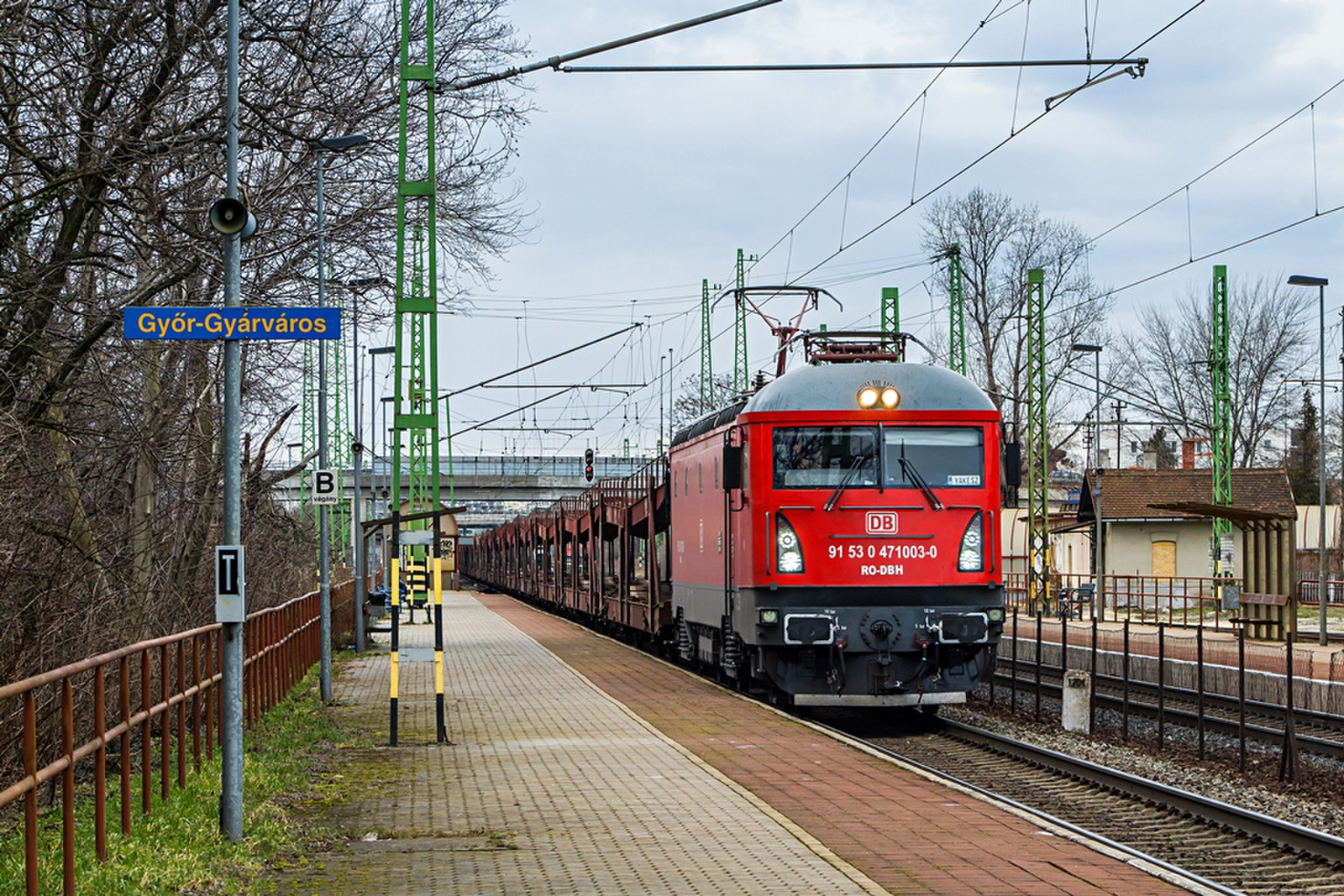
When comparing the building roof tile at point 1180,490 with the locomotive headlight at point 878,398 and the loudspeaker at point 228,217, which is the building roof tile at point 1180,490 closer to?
the locomotive headlight at point 878,398

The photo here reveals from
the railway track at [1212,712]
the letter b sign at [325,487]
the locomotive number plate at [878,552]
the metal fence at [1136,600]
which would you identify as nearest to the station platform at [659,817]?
the locomotive number plate at [878,552]

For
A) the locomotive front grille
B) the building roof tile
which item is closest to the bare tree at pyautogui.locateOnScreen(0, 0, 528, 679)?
the locomotive front grille

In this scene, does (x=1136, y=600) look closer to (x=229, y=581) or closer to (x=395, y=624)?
(x=395, y=624)

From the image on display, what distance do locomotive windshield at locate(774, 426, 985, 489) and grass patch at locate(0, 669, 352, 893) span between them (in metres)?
5.91

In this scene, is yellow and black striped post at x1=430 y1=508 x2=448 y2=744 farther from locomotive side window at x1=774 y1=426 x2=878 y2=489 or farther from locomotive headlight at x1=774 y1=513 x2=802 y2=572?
locomotive side window at x1=774 y1=426 x2=878 y2=489

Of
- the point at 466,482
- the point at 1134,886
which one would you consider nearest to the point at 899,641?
the point at 1134,886

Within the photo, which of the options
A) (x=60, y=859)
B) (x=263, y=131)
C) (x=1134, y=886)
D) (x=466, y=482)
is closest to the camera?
(x=60, y=859)

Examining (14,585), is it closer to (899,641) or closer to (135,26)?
(135,26)

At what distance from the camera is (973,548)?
15.9m

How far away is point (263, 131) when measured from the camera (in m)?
13.8

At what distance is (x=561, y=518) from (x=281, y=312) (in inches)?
1218

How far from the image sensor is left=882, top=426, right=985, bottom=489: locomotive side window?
15930 millimetres

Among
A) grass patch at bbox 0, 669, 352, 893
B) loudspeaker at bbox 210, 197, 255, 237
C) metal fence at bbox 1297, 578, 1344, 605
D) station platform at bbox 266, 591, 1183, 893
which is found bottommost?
metal fence at bbox 1297, 578, 1344, 605

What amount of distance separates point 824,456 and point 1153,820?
600 cm
